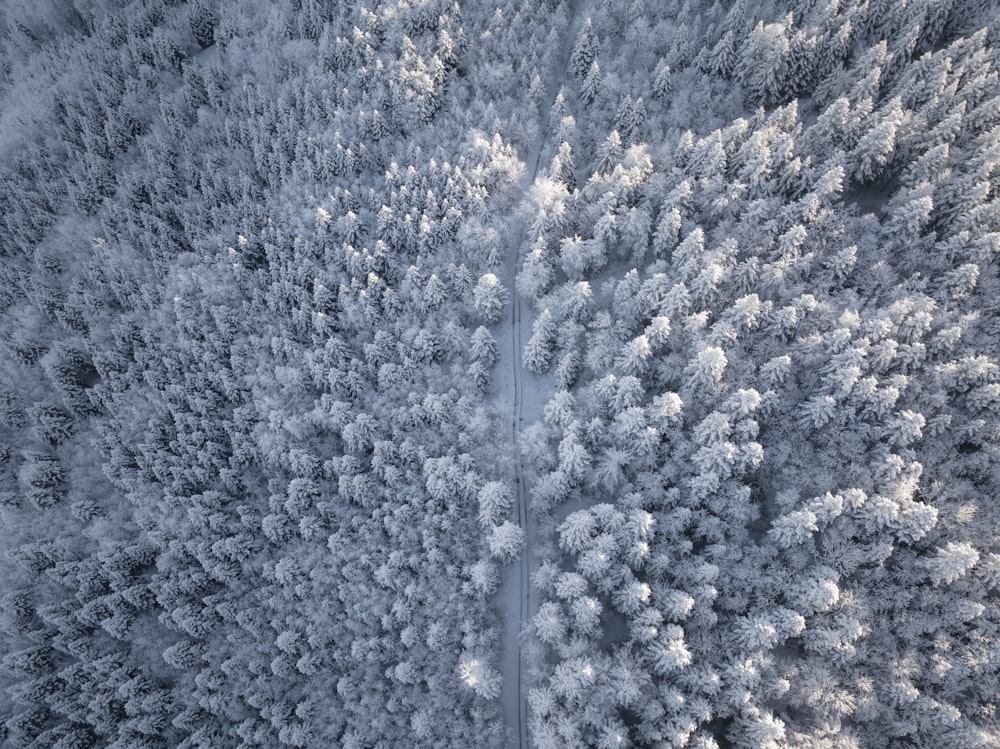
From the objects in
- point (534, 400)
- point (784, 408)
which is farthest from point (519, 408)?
point (784, 408)

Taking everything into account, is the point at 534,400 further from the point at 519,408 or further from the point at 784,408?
the point at 784,408

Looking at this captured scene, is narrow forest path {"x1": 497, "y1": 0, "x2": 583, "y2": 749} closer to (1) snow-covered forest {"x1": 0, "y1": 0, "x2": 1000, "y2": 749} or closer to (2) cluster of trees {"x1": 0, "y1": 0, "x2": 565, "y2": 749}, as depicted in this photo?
(1) snow-covered forest {"x1": 0, "y1": 0, "x2": 1000, "y2": 749}

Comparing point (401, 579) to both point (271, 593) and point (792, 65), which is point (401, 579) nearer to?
point (271, 593)

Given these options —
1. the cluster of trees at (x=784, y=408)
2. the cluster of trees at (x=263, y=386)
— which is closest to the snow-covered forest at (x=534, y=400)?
the cluster of trees at (x=784, y=408)

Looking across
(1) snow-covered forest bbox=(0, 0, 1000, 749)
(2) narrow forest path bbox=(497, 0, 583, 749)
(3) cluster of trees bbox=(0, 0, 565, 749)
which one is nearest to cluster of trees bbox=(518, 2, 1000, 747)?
(1) snow-covered forest bbox=(0, 0, 1000, 749)

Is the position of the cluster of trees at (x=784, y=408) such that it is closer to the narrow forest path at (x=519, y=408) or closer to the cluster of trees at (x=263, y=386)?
the narrow forest path at (x=519, y=408)

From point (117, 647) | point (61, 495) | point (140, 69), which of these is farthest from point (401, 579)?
point (140, 69)
